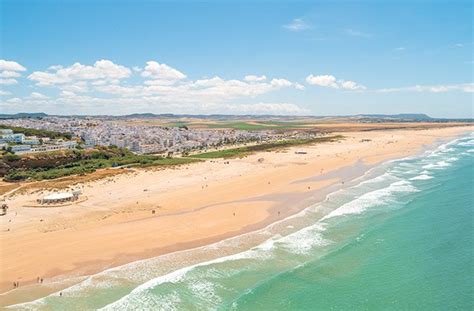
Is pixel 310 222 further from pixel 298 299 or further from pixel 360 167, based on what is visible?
pixel 360 167

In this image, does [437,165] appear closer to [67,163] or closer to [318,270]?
[318,270]

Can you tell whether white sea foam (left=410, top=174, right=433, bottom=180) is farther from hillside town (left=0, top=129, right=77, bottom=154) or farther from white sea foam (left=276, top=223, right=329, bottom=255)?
hillside town (left=0, top=129, right=77, bottom=154)

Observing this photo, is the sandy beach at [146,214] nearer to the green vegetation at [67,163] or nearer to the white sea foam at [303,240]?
the white sea foam at [303,240]

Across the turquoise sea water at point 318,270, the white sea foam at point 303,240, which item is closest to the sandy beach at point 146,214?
the turquoise sea water at point 318,270

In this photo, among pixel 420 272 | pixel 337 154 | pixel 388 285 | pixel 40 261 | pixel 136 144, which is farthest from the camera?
pixel 136 144

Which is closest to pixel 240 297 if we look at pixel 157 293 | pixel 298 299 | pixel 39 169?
pixel 298 299

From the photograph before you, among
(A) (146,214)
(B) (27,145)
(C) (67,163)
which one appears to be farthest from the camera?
(B) (27,145)

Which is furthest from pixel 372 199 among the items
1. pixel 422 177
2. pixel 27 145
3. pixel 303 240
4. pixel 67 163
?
pixel 27 145
